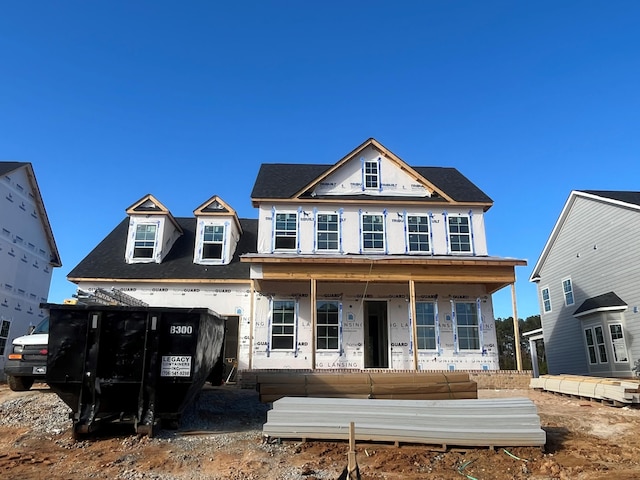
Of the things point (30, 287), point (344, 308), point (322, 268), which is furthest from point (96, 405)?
point (30, 287)

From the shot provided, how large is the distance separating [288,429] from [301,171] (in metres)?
13.8

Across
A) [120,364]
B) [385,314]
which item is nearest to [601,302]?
[385,314]

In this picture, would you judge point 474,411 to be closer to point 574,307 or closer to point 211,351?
point 211,351

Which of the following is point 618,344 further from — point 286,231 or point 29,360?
point 29,360

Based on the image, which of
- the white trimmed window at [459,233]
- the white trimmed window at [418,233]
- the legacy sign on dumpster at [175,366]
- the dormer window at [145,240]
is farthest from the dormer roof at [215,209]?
the legacy sign on dumpster at [175,366]

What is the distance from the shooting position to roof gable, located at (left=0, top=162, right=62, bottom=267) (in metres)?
19.6

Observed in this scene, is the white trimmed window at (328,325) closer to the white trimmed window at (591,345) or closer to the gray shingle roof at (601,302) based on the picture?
the gray shingle roof at (601,302)

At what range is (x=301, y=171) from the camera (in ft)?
66.4

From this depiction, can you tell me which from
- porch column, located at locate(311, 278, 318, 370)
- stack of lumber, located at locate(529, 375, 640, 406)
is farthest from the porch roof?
stack of lumber, located at locate(529, 375, 640, 406)

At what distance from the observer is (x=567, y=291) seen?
23031mm

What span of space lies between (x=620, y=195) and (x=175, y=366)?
2063 centimetres

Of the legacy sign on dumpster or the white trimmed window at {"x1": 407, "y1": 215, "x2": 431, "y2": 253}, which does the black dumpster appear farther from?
the white trimmed window at {"x1": 407, "y1": 215, "x2": 431, "y2": 253}

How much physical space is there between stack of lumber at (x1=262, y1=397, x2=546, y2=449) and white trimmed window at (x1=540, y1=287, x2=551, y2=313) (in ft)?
60.9

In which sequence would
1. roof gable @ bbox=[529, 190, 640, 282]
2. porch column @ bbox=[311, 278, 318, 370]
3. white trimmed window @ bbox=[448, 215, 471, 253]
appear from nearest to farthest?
porch column @ bbox=[311, 278, 318, 370] → white trimmed window @ bbox=[448, 215, 471, 253] → roof gable @ bbox=[529, 190, 640, 282]
